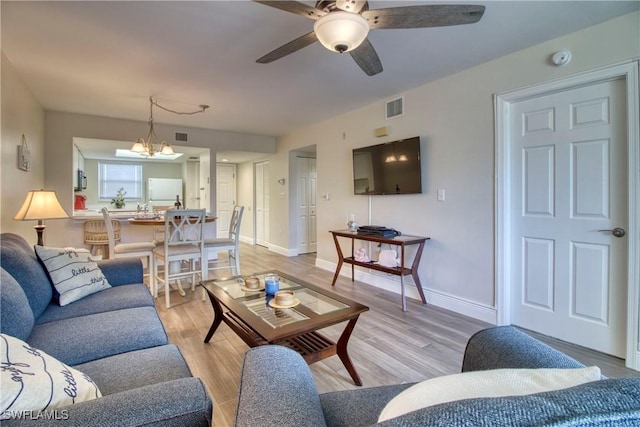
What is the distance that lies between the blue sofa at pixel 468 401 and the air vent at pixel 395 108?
306 cm

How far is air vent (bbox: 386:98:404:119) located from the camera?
12.1 ft

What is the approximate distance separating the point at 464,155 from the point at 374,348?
80.8 inches

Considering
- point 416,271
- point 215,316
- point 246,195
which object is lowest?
point 215,316

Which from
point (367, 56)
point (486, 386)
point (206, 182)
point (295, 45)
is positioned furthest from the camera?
point (206, 182)

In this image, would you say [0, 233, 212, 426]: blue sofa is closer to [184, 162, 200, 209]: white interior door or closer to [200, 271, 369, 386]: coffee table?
[200, 271, 369, 386]: coffee table

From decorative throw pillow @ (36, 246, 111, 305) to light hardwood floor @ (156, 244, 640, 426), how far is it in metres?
0.78

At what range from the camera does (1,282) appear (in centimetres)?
136

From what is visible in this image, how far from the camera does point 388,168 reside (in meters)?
3.75

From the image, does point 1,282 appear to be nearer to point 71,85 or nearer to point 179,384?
point 179,384

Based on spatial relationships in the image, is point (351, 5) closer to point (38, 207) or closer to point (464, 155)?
point (464, 155)

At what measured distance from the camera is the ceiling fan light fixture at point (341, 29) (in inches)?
61.2

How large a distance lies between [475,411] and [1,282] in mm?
1896

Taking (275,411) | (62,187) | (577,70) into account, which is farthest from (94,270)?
(577,70)

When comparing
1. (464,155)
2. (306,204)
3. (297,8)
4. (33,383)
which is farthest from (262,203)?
(33,383)
